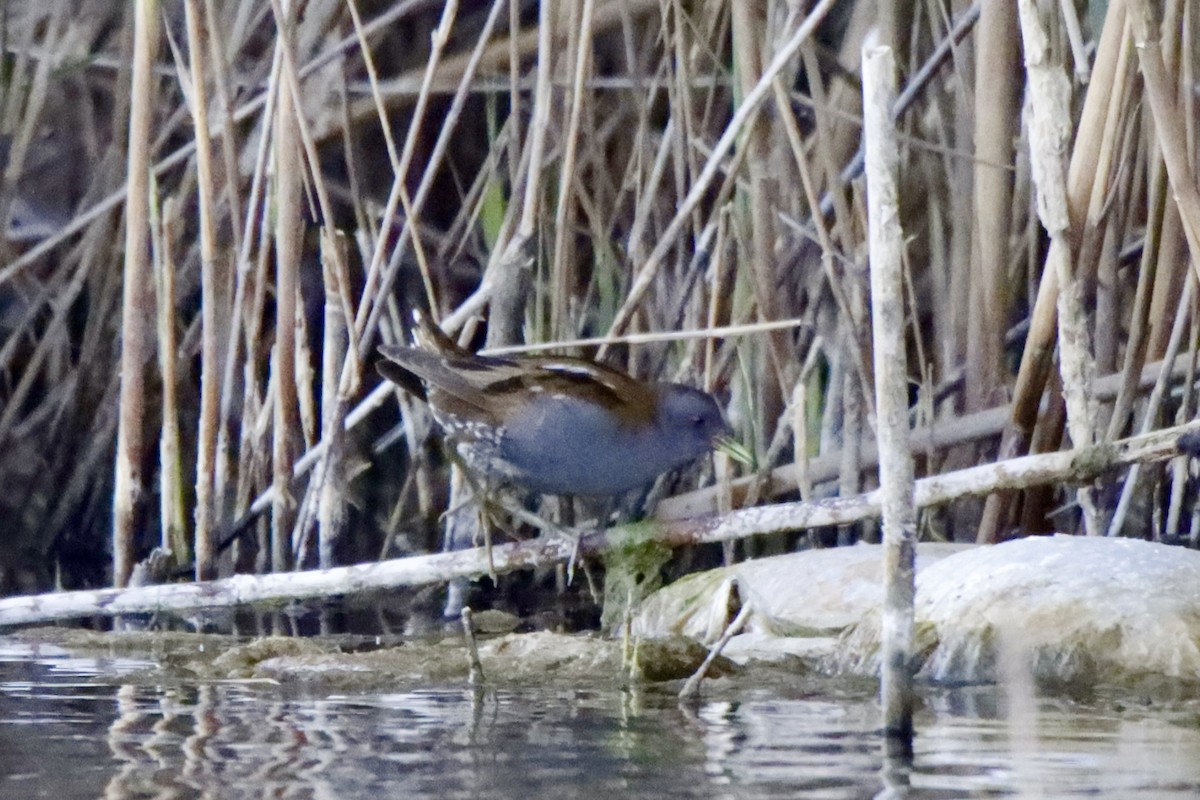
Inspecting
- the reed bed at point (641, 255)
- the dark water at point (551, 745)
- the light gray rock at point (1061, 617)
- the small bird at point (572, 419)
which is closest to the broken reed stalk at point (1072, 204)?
the reed bed at point (641, 255)

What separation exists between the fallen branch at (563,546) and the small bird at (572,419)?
0.72ft

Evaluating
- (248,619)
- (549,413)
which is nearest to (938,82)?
(549,413)

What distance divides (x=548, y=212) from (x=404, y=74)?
3.86ft

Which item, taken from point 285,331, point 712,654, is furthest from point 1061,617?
point 285,331

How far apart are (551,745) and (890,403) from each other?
773 millimetres

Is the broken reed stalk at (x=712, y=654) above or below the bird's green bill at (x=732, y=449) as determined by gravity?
below

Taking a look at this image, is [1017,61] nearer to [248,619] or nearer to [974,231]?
[974,231]

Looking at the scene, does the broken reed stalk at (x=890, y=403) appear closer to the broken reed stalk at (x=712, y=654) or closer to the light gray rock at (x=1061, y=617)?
the broken reed stalk at (x=712, y=654)

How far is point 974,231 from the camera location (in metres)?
4.90

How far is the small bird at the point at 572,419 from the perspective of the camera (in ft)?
15.3

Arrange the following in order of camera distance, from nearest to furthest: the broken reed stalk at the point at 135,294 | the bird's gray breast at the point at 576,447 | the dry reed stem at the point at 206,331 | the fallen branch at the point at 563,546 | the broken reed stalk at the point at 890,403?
the broken reed stalk at the point at 890,403 → the fallen branch at the point at 563,546 → the bird's gray breast at the point at 576,447 → the broken reed stalk at the point at 135,294 → the dry reed stem at the point at 206,331

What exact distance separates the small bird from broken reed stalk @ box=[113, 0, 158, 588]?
74cm

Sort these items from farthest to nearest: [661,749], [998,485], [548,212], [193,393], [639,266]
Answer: [193,393] → [548,212] → [639,266] → [998,485] → [661,749]

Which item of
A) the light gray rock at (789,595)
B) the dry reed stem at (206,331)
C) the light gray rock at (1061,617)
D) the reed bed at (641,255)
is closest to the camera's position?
the light gray rock at (1061,617)
